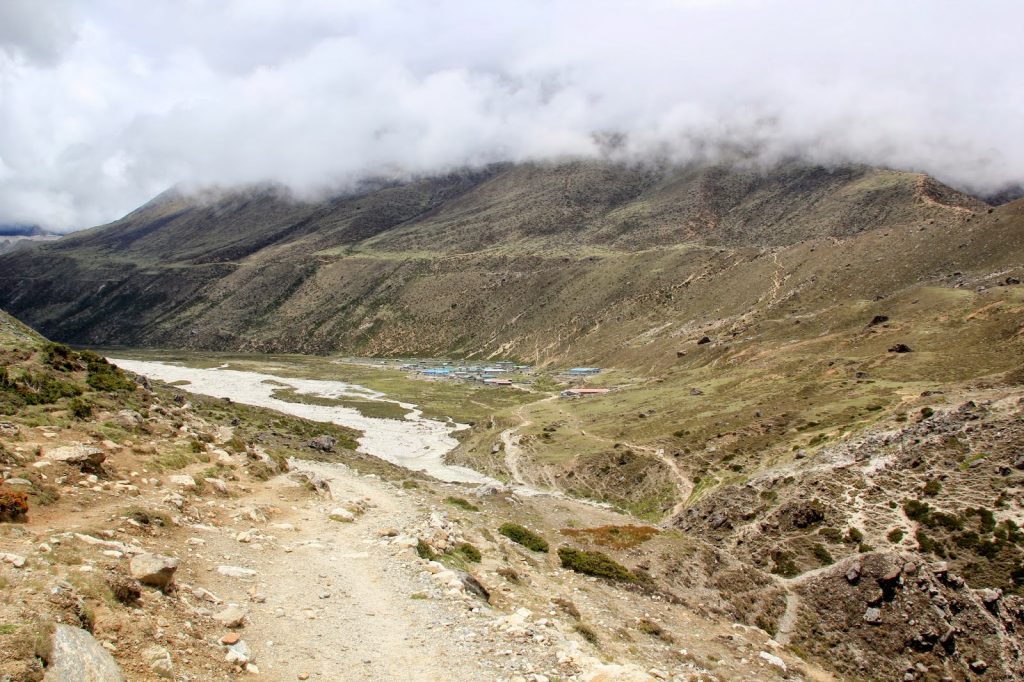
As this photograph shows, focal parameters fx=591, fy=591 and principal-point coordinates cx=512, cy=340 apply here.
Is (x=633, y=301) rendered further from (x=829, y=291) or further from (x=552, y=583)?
(x=552, y=583)

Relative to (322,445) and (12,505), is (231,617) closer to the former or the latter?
(12,505)

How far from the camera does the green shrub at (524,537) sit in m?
25.2

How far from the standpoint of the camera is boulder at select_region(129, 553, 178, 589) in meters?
12.2

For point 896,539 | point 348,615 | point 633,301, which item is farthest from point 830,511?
point 633,301

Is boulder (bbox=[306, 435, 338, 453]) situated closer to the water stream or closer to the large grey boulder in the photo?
the water stream

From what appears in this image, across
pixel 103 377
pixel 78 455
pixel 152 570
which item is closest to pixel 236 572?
pixel 152 570

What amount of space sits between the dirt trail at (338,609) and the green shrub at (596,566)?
26.5 ft

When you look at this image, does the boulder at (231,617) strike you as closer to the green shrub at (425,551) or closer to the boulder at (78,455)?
the green shrub at (425,551)

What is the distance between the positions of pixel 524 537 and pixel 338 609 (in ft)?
40.7

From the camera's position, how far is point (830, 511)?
3394 centimetres

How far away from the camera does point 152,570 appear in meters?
12.3

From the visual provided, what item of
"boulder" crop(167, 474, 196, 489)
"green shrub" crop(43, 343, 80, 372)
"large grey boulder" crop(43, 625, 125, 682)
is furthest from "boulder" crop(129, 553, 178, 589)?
"green shrub" crop(43, 343, 80, 372)

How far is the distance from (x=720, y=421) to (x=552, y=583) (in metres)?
42.4

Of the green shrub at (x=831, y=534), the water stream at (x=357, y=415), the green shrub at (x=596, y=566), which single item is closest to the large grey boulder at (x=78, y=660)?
the green shrub at (x=596, y=566)
